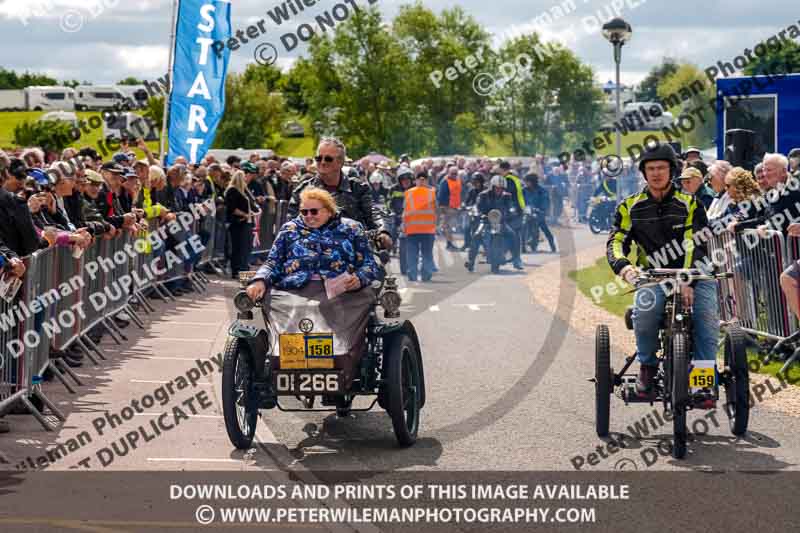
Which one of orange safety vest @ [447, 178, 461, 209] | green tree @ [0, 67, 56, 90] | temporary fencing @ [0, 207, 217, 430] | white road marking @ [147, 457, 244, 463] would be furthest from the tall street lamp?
green tree @ [0, 67, 56, 90]

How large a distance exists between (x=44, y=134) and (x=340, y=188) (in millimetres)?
62329

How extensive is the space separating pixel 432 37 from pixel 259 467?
74505 millimetres

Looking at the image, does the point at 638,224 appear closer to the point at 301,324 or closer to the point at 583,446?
the point at 583,446

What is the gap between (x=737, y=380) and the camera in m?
9.13

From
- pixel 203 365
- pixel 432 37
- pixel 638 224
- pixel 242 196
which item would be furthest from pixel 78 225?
pixel 432 37

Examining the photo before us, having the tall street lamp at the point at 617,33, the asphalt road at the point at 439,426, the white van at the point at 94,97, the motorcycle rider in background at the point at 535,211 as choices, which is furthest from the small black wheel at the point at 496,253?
the white van at the point at 94,97

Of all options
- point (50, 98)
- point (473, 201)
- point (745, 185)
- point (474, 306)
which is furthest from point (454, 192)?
point (50, 98)

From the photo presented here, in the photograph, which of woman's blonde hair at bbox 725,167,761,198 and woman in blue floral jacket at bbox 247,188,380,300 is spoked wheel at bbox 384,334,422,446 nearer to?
woman in blue floral jacket at bbox 247,188,380,300

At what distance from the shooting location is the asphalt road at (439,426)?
8.63 metres

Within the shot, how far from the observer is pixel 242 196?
23.2 meters

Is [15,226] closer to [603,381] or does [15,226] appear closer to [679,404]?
[603,381]

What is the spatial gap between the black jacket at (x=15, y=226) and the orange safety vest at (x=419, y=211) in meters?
15.1

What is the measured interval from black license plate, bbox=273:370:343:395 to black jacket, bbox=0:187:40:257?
7.64ft

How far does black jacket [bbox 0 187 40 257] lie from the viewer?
10.1 m
